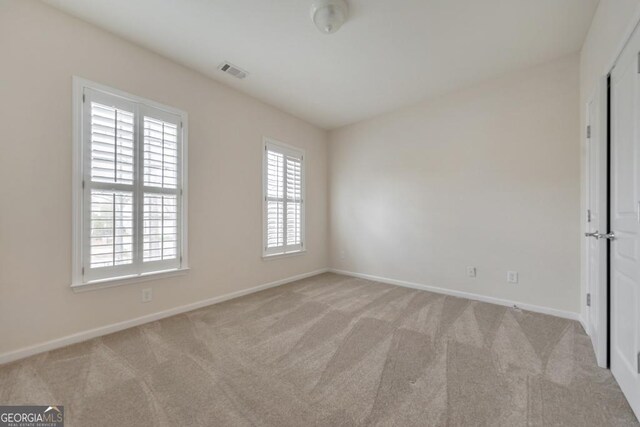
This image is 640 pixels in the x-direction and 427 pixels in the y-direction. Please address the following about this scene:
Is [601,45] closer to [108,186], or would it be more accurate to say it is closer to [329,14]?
[329,14]

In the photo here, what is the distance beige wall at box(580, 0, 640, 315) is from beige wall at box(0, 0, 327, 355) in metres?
3.55

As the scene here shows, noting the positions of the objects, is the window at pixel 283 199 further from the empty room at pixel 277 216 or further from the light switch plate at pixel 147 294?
the light switch plate at pixel 147 294

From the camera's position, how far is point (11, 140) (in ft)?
6.41

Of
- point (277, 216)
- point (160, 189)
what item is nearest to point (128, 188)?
point (160, 189)

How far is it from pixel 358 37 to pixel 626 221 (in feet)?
8.06

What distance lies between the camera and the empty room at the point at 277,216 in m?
1.59

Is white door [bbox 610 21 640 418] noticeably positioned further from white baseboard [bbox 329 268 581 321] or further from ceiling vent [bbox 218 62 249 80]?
ceiling vent [bbox 218 62 249 80]

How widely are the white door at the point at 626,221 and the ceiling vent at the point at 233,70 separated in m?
3.23

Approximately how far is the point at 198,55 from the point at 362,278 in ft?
12.8

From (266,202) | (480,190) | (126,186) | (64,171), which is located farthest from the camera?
(266,202)

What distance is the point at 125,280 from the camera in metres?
2.49

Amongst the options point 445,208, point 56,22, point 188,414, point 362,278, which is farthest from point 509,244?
point 56,22

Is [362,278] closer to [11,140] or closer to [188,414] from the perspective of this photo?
[188,414]

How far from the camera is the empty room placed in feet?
5.22
